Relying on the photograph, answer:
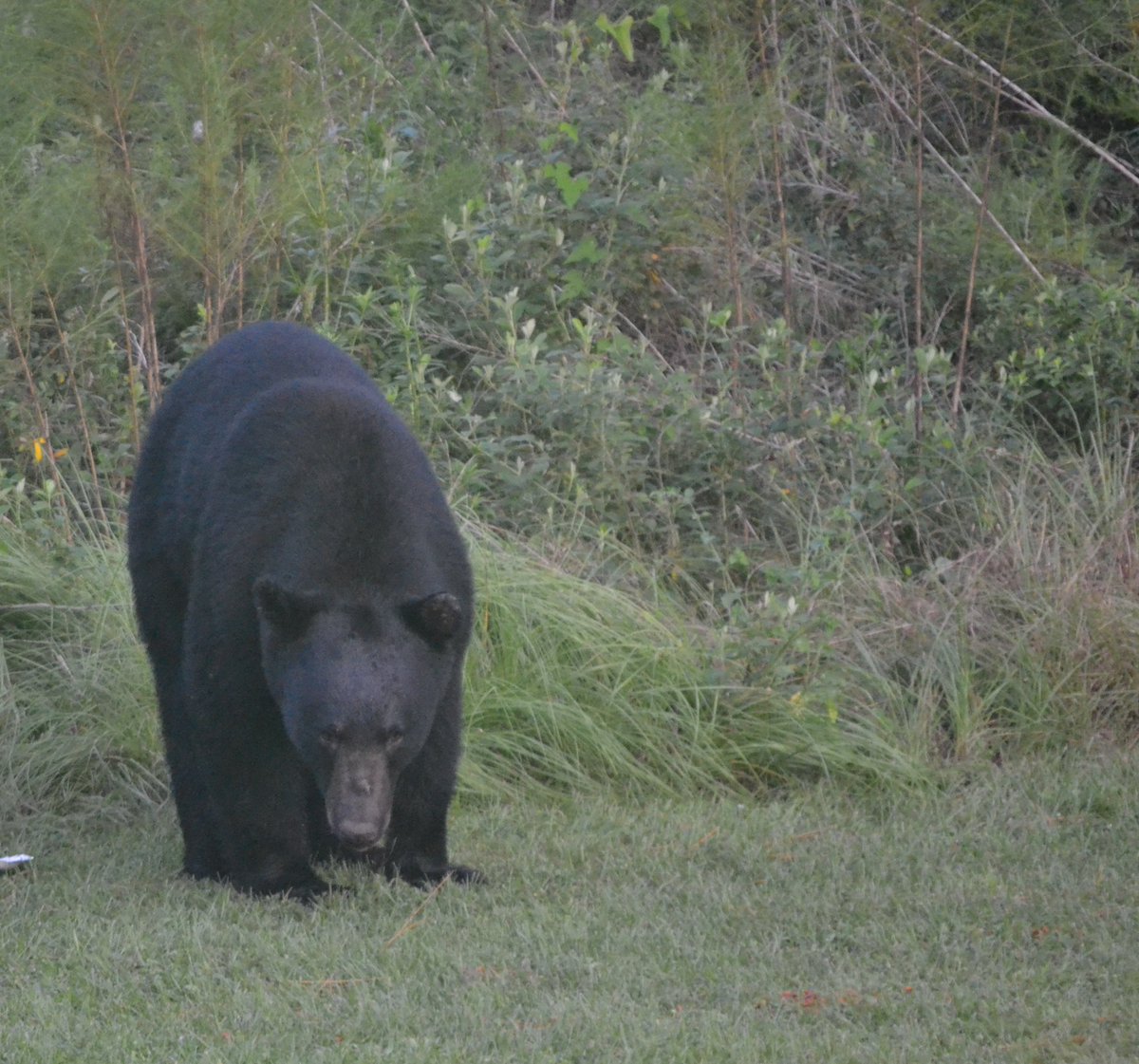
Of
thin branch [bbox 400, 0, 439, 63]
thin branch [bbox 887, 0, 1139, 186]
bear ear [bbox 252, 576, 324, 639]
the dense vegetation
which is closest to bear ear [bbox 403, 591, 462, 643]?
bear ear [bbox 252, 576, 324, 639]

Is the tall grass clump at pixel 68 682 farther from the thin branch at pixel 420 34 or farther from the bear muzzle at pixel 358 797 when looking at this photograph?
the thin branch at pixel 420 34

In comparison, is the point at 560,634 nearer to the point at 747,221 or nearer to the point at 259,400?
the point at 259,400

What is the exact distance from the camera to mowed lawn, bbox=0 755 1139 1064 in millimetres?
4012

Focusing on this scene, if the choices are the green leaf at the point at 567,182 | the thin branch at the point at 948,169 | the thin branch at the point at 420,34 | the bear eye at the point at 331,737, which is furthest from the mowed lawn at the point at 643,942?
the thin branch at the point at 420,34

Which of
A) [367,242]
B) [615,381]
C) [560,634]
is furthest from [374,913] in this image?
[367,242]

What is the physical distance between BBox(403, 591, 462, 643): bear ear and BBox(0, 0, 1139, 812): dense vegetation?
156 cm

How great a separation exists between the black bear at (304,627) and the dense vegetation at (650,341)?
108 centimetres

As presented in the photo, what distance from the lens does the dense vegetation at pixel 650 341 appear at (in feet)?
21.9

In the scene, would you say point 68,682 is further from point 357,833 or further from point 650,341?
point 650,341

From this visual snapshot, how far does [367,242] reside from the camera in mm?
9281

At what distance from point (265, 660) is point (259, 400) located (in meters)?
0.84

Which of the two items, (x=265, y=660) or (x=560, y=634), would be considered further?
(x=560, y=634)

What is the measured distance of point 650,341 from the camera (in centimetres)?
974

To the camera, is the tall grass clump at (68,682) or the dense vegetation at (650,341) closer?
the tall grass clump at (68,682)
